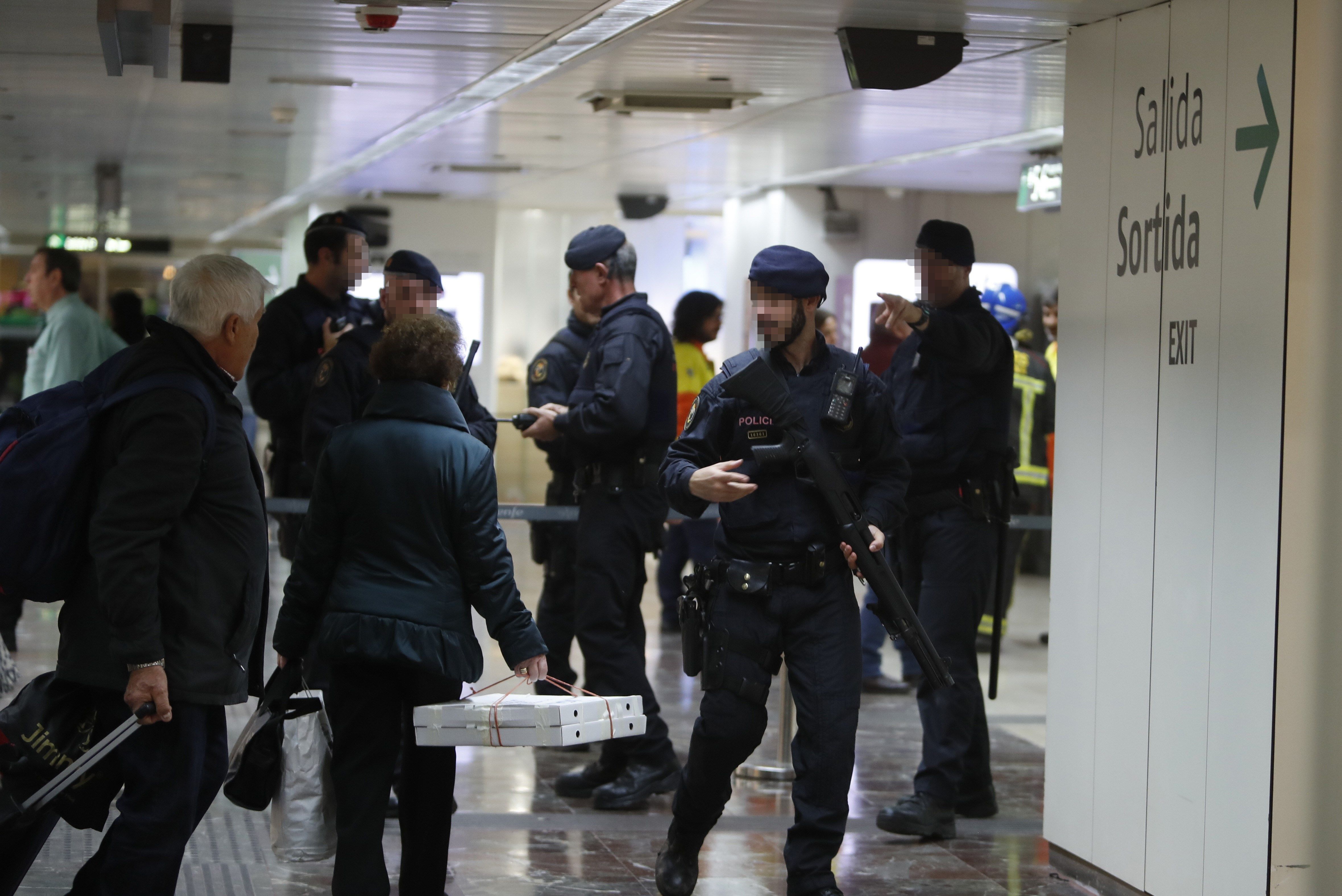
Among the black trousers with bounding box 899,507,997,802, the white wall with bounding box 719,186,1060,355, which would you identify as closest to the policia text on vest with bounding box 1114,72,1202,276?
the black trousers with bounding box 899,507,997,802

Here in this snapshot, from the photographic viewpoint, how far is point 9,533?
297 cm

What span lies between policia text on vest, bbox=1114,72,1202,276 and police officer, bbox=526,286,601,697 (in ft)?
7.56

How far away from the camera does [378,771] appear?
11.7 ft

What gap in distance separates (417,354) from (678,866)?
1605 mm

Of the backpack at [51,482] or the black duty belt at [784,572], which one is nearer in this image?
the backpack at [51,482]

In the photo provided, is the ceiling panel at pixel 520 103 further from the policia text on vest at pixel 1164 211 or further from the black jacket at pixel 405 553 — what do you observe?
the black jacket at pixel 405 553

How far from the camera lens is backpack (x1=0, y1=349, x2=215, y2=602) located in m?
2.98

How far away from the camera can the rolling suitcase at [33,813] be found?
3020 mm

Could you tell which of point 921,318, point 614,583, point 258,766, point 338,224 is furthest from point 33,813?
point 921,318

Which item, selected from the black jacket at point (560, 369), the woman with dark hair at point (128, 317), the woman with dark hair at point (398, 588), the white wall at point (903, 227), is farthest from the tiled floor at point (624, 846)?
the white wall at point (903, 227)

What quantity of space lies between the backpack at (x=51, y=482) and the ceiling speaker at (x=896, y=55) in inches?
103

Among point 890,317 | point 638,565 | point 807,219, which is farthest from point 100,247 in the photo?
point 890,317

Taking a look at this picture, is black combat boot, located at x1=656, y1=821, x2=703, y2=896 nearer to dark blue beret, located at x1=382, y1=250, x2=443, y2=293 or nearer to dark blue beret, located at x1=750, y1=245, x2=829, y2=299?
dark blue beret, located at x1=750, y1=245, x2=829, y2=299

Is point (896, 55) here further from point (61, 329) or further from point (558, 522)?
point (61, 329)
